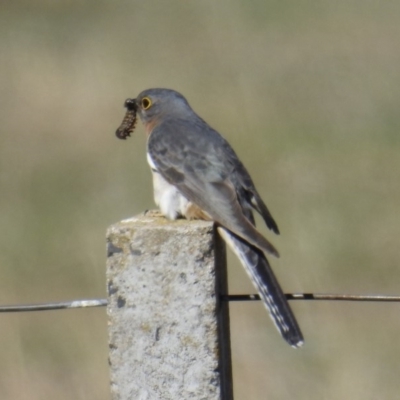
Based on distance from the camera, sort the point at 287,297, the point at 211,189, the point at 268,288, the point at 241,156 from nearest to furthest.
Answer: the point at 287,297 → the point at 268,288 → the point at 211,189 → the point at 241,156

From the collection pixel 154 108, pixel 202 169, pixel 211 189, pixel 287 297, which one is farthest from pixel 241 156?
pixel 287 297

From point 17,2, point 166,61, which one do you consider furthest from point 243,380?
point 17,2

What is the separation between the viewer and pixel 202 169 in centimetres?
593

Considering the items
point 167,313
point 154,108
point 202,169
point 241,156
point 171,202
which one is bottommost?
point 167,313

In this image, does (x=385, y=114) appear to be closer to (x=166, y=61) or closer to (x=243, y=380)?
(x=166, y=61)

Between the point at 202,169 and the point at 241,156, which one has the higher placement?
the point at 241,156

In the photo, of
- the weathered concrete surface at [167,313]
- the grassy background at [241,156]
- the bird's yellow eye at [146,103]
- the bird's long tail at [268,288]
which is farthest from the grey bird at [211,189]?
the grassy background at [241,156]

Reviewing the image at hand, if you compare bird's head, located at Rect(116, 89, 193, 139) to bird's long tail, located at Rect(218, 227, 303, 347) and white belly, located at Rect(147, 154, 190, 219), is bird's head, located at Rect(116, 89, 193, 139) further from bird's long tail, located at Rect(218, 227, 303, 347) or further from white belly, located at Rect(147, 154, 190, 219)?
bird's long tail, located at Rect(218, 227, 303, 347)

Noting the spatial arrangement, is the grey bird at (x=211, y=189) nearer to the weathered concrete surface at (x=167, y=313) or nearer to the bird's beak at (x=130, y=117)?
the bird's beak at (x=130, y=117)

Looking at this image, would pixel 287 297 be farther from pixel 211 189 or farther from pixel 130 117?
pixel 130 117

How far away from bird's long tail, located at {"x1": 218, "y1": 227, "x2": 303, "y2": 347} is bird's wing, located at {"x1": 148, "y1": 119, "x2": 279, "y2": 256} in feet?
0.22

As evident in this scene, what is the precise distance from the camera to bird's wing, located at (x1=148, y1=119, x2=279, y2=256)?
5.25 m

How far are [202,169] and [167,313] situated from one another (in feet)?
6.45

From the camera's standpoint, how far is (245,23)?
1847 centimetres
